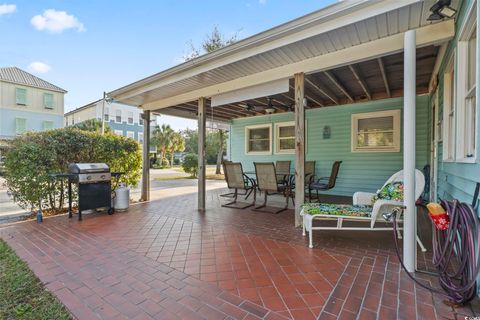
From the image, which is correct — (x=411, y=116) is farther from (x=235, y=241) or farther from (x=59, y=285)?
(x=59, y=285)

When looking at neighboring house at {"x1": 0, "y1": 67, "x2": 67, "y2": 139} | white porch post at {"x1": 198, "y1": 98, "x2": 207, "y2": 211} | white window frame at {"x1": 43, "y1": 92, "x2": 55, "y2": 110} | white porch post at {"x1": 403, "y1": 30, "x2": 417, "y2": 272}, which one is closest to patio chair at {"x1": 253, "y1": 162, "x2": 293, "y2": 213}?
white porch post at {"x1": 198, "y1": 98, "x2": 207, "y2": 211}

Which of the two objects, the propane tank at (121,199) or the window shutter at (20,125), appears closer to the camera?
the propane tank at (121,199)

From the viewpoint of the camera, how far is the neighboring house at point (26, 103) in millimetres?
16812

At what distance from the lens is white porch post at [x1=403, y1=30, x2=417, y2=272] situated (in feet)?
7.76

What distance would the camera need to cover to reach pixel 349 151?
697 cm

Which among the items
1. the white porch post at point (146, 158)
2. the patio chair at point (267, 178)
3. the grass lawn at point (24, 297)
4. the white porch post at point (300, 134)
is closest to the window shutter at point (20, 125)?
the white porch post at point (146, 158)

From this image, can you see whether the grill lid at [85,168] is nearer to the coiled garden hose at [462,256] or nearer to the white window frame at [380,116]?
the coiled garden hose at [462,256]

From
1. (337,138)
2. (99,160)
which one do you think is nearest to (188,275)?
(99,160)

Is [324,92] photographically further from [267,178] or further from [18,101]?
[18,101]

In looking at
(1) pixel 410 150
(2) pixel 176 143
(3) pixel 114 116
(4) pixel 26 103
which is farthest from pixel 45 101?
(1) pixel 410 150

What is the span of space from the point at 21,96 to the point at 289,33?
22469mm

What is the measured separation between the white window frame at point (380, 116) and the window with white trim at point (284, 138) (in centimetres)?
197

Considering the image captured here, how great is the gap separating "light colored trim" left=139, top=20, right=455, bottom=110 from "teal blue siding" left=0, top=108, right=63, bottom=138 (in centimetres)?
1995

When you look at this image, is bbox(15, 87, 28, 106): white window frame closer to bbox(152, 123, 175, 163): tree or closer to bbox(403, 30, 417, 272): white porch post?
bbox(152, 123, 175, 163): tree
